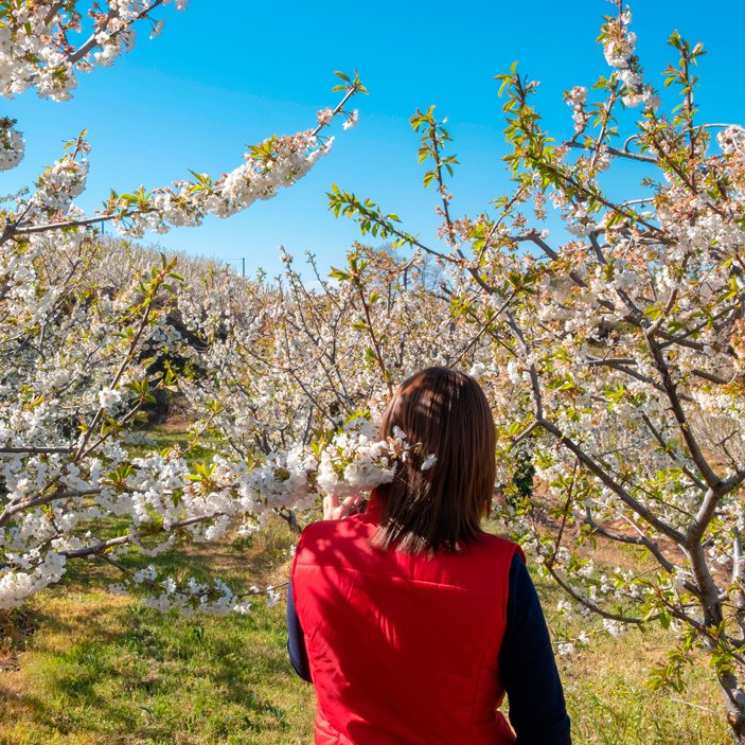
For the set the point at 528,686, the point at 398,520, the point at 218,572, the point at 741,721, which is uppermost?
the point at 398,520

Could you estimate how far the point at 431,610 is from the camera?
4.42 feet

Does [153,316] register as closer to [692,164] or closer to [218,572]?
[692,164]

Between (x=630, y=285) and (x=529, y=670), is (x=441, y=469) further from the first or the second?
(x=630, y=285)

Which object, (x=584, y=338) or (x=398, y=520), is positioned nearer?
(x=398, y=520)

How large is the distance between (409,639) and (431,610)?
9 centimetres

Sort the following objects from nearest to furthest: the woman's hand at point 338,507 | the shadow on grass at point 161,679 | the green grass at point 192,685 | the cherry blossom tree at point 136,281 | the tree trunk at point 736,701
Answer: the woman's hand at point 338,507 < the cherry blossom tree at point 136,281 < the tree trunk at point 736,701 < the green grass at point 192,685 < the shadow on grass at point 161,679

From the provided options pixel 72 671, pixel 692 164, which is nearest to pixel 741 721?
pixel 692 164

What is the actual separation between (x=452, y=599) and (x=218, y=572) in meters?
8.34

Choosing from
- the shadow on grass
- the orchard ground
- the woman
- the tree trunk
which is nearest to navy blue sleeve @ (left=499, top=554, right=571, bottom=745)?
the woman

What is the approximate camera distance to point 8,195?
10.1 feet

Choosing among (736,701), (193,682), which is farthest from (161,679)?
(736,701)

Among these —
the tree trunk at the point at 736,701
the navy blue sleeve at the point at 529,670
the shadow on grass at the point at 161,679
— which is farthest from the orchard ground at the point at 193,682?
the navy blue sleeve at the point at 529,670

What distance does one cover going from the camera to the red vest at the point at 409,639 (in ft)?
4.41

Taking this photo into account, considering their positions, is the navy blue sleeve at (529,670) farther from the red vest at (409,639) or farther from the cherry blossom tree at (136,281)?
the cherry blossom tree at (136,281)
